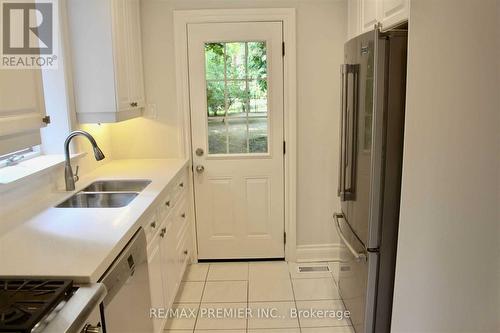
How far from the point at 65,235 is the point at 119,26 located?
1560 mm

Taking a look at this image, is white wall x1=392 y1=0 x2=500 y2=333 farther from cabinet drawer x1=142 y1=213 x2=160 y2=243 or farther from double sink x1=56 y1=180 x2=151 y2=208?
double sink x1=56 y1=180 x2=151 y2=208

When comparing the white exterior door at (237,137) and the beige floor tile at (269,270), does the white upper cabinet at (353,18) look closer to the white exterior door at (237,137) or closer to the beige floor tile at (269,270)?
the white exterior door at (237,137)

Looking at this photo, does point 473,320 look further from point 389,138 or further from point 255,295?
point 255,295

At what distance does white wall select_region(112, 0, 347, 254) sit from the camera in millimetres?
3264

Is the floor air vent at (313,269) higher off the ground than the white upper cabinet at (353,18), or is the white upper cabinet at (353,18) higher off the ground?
the white upper cabinet at (353,18)

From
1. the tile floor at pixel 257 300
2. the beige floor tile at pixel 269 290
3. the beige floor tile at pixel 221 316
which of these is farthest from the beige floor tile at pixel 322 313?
the beige floor tile at pixel 221 316

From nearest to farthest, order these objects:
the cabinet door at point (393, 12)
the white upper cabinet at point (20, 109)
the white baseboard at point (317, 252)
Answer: the white upper cabinet at point (20, 109), the cabinet door at point (393, 12), the white baseboard at point (317, 252)

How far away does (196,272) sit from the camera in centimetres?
348

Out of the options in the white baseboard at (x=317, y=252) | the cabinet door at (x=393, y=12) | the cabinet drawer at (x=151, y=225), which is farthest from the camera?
the white baseboard at (x=317, y=252)

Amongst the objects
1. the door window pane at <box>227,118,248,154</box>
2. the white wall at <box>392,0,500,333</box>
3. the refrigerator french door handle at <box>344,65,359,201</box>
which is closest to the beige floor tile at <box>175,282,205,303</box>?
the door window pane at <box>227,118,248,154</box>

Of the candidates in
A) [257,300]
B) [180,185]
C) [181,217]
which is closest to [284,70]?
[180,185]

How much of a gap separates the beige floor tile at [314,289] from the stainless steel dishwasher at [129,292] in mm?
1277

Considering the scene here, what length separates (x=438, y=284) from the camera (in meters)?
1.72

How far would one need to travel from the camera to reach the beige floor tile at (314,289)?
10.0 feet
